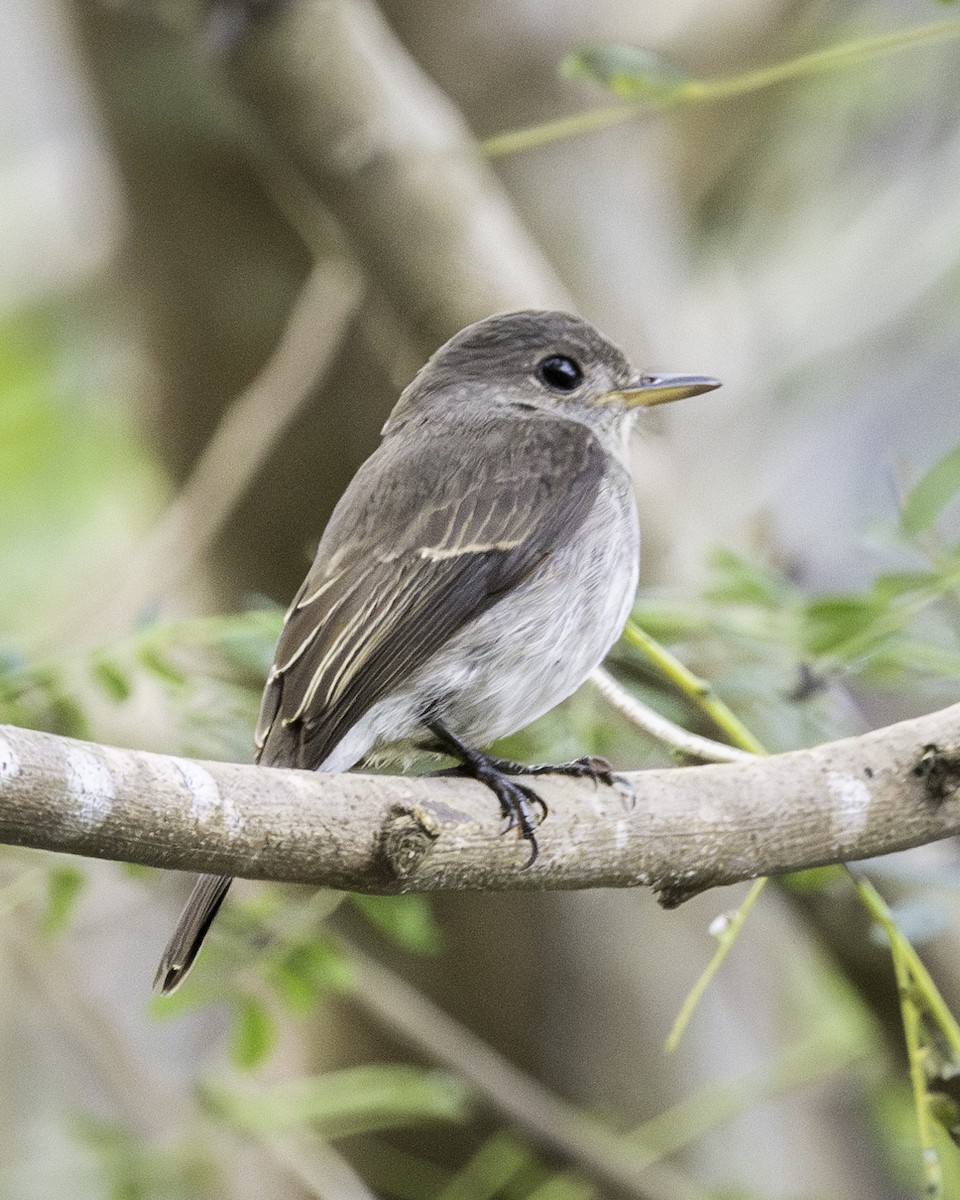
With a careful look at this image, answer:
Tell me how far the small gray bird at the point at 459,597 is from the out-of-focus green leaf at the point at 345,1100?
2.92 feet

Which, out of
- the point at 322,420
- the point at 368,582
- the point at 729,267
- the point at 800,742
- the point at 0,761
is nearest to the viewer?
the point at 0,761

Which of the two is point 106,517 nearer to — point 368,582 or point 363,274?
point 363,274

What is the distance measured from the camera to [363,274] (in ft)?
11.5

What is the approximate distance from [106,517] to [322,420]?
133cm

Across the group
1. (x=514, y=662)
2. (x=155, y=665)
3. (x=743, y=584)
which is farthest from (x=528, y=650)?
(x=155, y=665)

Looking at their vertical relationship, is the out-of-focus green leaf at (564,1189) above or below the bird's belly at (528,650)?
below

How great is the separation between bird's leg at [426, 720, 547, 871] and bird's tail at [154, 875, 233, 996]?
0.35 metres

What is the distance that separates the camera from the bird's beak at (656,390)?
2.59 metres

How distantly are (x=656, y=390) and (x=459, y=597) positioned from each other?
60 centimetres

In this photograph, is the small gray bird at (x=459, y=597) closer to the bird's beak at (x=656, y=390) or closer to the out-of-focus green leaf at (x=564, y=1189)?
the bird's beak at (x=656, y=390)

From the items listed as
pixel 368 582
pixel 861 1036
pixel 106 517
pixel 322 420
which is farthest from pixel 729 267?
pixel 368 582

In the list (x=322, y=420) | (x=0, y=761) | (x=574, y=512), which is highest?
(x=0, y=761)

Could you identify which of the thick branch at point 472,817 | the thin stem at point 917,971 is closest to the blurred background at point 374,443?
the thin stem at point 917,971

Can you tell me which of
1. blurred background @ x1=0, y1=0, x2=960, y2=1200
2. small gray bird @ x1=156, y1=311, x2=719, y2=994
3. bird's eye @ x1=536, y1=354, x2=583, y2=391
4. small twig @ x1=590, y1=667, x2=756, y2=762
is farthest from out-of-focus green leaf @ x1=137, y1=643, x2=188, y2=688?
bird's eye @ x1=536, y1=354, x2=583, y2=391
